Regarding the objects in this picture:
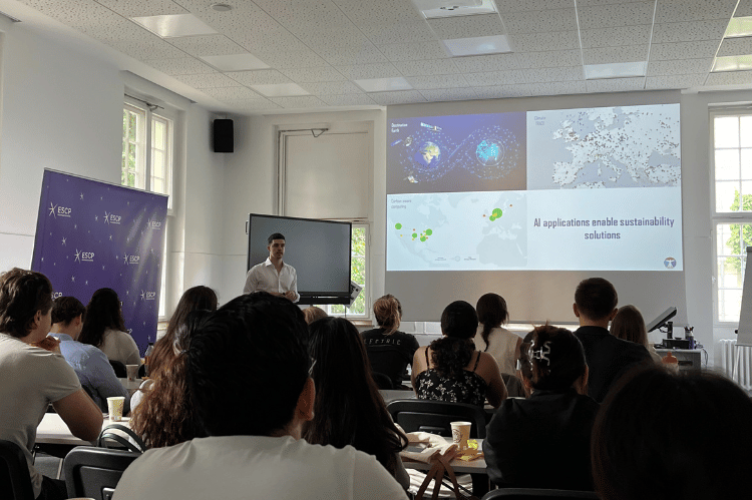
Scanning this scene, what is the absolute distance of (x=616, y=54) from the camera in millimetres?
6293

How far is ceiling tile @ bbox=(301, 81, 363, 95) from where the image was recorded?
7348 mm

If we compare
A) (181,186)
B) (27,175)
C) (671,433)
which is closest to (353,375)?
(671,433)

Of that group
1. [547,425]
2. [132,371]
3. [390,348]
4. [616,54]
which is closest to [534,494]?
[547,425]

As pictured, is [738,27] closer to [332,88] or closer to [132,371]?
[332,88]

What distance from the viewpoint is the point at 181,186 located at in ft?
26.8

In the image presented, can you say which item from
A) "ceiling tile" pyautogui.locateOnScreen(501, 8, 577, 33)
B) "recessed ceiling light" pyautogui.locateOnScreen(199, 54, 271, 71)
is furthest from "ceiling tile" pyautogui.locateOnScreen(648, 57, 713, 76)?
"recessed ceiling light" pyautogui.locateOnScreen(199, 54, 271, 71)

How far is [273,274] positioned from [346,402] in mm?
5158

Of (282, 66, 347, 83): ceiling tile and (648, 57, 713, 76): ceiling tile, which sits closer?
(648, 57, 713, 76): ceiling tile

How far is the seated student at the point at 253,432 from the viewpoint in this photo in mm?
993

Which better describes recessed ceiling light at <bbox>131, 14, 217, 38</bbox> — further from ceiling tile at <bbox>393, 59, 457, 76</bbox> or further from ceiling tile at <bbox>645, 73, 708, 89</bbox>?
ceiling tile at <bbox>645, 73, 708, 89</bbox>

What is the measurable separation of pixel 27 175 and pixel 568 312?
5366 mm

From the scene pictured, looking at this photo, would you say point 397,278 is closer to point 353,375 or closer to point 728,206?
point 728,206

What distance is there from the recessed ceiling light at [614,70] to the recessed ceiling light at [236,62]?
3107 millimetres

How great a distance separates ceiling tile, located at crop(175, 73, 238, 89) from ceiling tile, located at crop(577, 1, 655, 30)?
354cm
